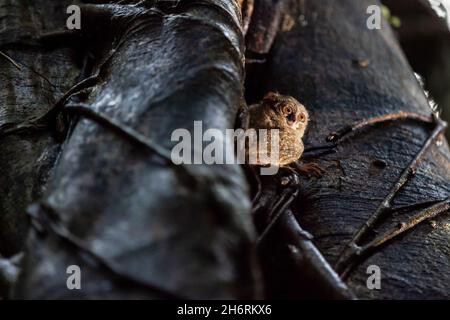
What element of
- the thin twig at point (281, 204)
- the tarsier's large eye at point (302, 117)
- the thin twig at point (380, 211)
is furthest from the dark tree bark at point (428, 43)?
the thin twig at point (281, 204)

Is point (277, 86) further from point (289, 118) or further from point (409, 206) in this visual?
point (409, 206)

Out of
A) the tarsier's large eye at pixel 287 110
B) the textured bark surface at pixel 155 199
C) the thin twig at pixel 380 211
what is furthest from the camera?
the tarsier's large eye at pixel 287 110

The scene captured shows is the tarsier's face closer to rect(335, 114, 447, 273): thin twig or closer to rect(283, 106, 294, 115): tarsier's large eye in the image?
rect(283, 106, 294, 115): tarsier's large eye

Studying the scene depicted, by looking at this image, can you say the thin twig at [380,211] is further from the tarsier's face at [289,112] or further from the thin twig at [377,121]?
the tarsier's face at [289,112]

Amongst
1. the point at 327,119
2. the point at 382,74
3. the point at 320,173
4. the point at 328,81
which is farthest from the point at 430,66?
the point at 320,173

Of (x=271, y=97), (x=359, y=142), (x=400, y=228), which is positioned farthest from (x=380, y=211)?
(x=271, y=97)

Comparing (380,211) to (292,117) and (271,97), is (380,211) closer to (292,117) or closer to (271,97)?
(292,117)

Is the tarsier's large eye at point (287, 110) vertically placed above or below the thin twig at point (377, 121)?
above
